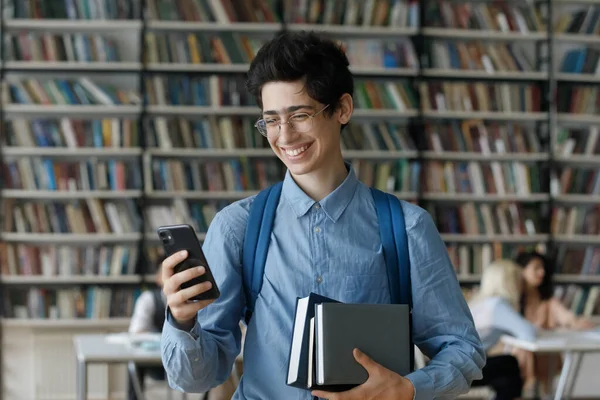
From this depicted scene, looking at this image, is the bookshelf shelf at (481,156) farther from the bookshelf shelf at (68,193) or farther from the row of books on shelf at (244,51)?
the bookshelf shelf at (68,193)

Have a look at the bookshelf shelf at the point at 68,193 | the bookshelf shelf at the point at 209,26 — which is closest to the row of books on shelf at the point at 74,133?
the bookshelf shelf at the point at 68,193

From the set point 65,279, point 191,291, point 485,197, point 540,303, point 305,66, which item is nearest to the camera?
point 191,291

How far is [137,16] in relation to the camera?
6.04 m

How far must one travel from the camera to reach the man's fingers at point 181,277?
Answer: 138 cm

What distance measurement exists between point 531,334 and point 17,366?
3411 millimetres

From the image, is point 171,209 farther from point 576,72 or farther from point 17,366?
point 576,72

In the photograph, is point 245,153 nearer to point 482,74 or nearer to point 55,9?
point 55,9

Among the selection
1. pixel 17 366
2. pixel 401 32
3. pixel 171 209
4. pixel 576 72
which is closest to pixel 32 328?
pixel 17 366

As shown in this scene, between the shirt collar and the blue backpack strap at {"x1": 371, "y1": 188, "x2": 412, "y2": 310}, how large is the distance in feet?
0.23

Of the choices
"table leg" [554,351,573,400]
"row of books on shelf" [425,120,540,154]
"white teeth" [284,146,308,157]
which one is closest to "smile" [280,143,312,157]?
"white teeth" [284,146,308,157]

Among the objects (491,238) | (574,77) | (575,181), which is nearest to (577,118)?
(574,77)

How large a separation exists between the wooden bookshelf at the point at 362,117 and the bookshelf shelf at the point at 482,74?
1 centimetres

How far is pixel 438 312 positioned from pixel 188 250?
0.44 metres

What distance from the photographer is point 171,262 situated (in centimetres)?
140
